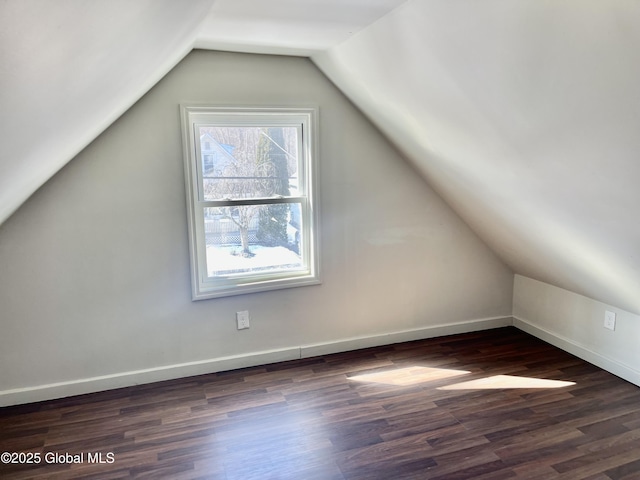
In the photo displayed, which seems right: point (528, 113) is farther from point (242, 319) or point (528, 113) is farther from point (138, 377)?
point (138, 377)

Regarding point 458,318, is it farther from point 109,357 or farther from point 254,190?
point 109,357

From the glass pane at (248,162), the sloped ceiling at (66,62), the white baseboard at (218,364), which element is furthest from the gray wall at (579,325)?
the sloped ceiling at (66,62)

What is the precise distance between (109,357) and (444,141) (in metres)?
2.37

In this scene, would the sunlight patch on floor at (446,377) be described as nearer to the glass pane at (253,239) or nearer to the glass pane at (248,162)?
the glass pane at (253,239)

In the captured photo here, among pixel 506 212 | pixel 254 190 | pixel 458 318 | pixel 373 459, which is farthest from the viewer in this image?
pixel 458 318

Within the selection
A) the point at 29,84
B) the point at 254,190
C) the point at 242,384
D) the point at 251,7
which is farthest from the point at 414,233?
the point at 29,84

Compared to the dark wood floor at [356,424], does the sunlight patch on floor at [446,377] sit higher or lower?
higher

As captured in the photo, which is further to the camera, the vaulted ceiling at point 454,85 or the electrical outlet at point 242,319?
the electrical outlet at point 242,319

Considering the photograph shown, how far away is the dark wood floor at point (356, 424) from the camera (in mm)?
2172

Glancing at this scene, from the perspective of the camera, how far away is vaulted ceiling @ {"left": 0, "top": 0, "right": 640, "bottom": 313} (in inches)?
42.8

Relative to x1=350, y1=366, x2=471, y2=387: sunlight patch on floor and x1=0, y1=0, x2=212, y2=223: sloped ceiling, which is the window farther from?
x1=0, y1=0, x2=212, y2=223: sloped ceiling

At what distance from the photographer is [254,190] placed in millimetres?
3066

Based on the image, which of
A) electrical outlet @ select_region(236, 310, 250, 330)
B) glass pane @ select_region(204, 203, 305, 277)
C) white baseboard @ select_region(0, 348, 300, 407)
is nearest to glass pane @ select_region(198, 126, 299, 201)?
glass pane @ select_region(204, 203, 305, 277)

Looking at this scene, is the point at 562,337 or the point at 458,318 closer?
the point at 562,337
